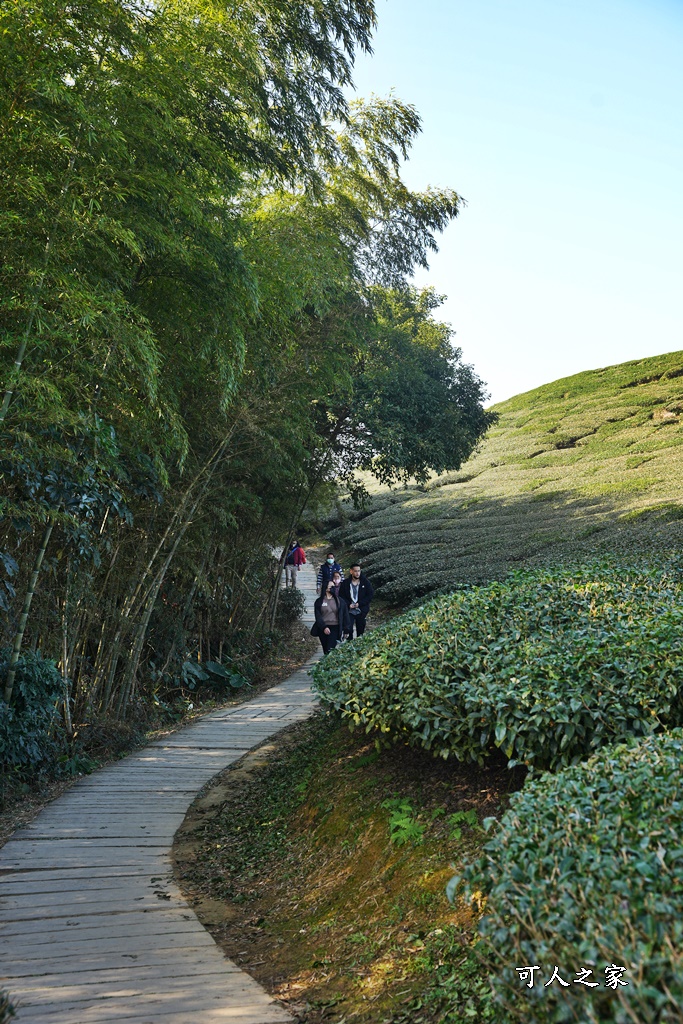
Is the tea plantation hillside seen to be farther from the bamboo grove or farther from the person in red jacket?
the bamboo grove

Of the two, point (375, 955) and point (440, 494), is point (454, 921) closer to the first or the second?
point (375, 955)

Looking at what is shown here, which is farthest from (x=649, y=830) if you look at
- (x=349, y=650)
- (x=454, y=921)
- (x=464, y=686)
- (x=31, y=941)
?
(x=349, y=650)

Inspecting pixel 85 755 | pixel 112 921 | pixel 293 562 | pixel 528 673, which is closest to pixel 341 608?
pixel 85 755

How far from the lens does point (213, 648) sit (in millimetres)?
12211

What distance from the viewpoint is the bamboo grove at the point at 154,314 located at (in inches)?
183

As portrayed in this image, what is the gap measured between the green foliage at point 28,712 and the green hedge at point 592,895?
4.12 metres

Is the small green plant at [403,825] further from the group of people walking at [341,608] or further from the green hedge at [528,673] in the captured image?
the group of people walking at [341,608]

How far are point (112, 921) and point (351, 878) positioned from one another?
1.13 meters

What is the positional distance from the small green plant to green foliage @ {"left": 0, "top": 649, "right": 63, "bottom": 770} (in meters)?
2.83

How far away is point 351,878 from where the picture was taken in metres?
4.16

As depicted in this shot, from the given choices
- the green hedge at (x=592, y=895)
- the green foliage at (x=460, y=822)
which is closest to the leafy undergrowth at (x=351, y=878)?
the green foliage at (x=460, y=822)

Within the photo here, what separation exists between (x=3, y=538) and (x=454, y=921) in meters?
3.93

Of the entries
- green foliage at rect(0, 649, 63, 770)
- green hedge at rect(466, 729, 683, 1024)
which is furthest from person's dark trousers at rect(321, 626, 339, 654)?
green hedge at rect(466, 729, 683, 1024)

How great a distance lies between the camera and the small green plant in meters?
4.08
